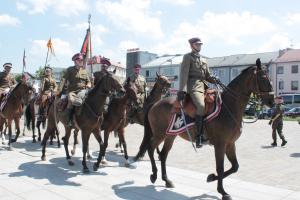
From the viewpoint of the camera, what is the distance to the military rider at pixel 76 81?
30.1 ft

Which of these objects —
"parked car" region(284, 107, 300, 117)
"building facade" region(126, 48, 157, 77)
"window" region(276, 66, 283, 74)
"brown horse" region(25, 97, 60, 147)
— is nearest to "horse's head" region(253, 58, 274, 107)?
"brown horse" region(25, 97, 60, 147)

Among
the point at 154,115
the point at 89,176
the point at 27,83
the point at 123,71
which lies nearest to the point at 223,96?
the point at 154,115

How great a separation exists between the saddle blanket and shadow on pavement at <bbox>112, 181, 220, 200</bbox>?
1.17m

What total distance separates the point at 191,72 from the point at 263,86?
4.81 feet

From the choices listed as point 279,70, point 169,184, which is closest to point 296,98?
point 279,70

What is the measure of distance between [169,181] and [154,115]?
1427mm

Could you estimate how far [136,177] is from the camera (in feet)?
26.7

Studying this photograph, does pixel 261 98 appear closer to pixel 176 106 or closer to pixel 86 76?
pixel 176 106

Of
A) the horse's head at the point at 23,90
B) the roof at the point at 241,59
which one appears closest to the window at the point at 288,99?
the roof at the point at 241,59

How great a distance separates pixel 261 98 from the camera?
641 cm

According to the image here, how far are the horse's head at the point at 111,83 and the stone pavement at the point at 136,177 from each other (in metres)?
1.96

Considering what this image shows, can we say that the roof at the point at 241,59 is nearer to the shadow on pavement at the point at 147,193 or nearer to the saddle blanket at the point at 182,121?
the saddle blanket at the point at 182,121

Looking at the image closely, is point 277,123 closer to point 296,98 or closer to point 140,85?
point 140,85

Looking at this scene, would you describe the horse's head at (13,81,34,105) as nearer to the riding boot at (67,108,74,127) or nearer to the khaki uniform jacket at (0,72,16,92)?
the khaki uniform jacket at (0,72,16,92)
